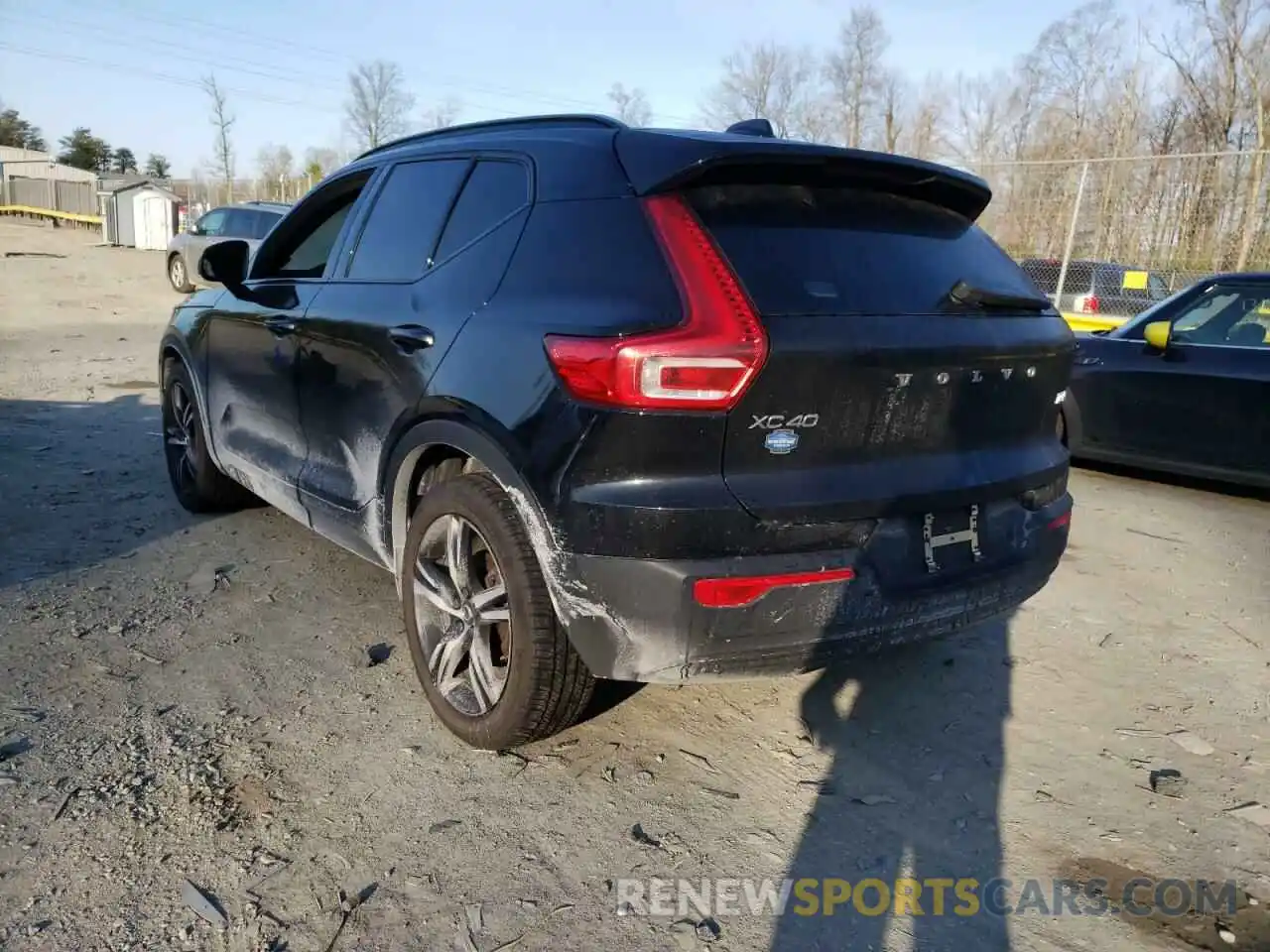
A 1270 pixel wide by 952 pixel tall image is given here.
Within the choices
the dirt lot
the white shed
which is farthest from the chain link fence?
the white shed

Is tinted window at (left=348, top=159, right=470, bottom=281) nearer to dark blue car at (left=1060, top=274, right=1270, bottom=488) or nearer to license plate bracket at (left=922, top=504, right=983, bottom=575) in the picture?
license plate bracket at (left=922, top=504, right=983, bottom=575)

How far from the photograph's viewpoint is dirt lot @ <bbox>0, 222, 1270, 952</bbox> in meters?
2.25

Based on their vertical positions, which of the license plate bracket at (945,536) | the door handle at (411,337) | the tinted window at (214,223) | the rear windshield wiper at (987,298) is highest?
the tinted window at (214,223)

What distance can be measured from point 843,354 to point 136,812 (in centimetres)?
218

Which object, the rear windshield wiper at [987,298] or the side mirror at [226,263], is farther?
the side mirror at [226,263]

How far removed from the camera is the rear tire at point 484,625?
262cm

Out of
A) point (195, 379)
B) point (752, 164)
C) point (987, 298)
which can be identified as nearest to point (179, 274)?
point (195, 379)

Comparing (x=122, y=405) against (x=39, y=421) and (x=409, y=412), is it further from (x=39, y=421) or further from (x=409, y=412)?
(x=409, y=412)

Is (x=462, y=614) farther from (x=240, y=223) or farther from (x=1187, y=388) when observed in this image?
(x=240, y=223)

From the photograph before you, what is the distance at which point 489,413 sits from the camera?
2.64m

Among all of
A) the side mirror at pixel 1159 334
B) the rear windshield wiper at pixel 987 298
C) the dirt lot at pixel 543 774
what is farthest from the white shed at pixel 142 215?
the rear windshield wiper at pixel 987 298

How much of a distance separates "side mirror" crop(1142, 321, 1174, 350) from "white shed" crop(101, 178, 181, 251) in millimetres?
35388

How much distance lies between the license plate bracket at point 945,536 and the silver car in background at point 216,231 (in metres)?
16.3

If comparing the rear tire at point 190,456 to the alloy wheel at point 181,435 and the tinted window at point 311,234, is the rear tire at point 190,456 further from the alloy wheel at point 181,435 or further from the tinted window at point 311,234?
the tinted window at point 311,234
